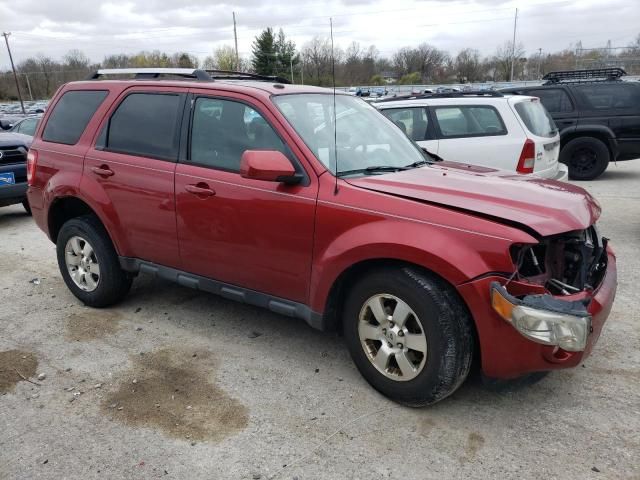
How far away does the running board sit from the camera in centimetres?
338

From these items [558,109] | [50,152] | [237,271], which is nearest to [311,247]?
[237,271]

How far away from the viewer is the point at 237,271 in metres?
3.65

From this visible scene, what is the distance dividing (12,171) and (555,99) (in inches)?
384

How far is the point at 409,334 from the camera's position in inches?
117

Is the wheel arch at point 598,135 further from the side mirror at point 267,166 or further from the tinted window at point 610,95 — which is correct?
the side mirror at point 267,166

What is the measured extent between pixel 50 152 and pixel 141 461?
3024 mm

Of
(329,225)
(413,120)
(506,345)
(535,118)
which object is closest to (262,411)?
(329,225)

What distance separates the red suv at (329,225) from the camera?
270 cm

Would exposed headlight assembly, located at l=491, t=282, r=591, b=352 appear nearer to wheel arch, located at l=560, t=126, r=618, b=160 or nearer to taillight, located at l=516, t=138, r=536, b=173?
taillight, located at l=516, t=138, r=536, b=173

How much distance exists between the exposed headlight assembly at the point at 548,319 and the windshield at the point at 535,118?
519 cm

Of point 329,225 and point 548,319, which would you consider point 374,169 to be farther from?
point 548,319

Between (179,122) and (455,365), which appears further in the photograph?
(179,122)

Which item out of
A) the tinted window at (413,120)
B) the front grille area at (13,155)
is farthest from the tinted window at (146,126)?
the front grille area at (13,155)

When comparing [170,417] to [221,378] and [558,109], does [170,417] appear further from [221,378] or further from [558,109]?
[558,109]
